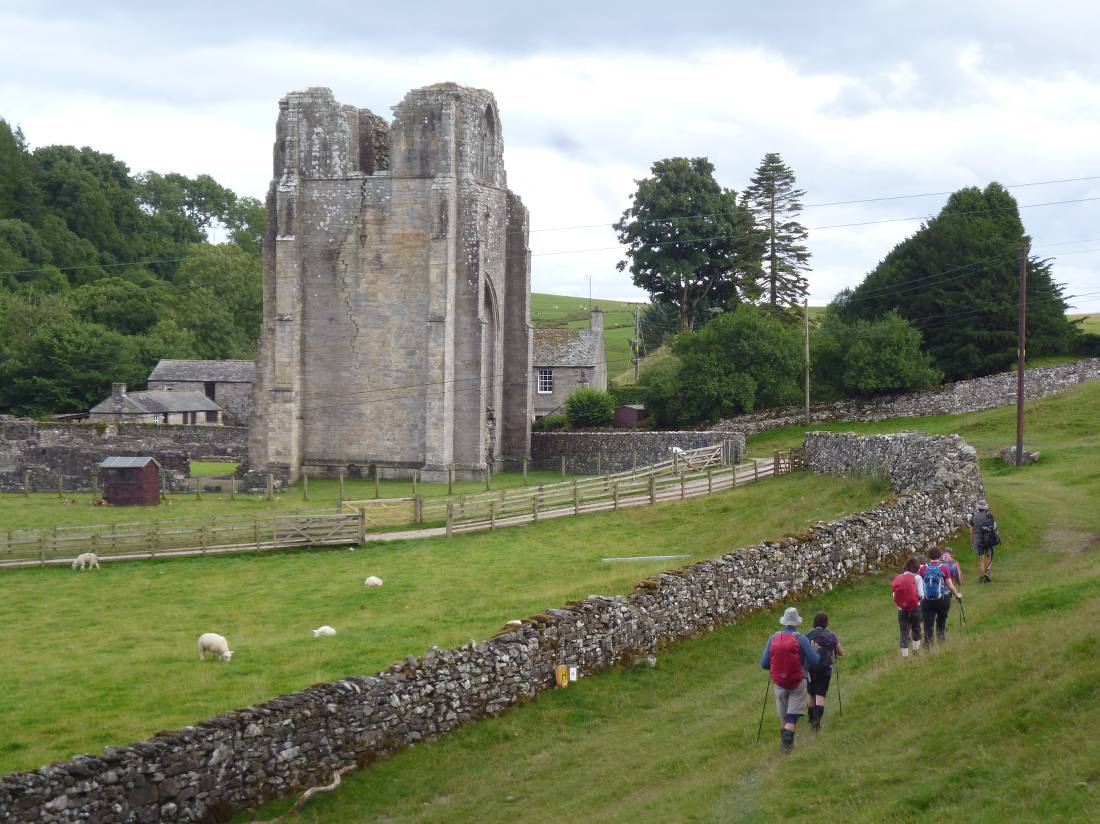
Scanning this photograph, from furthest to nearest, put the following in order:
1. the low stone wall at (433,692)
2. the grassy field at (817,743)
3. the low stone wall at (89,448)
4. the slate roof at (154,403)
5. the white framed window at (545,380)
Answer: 1. the white framed window at (545,380)
2. the slate roof at (154,403)
3. the low stone wall at (89,448)
4. the low stone wall at (433,692)
5. the grassy field at (817,743)

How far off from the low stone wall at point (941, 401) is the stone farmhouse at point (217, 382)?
3722 centimetres

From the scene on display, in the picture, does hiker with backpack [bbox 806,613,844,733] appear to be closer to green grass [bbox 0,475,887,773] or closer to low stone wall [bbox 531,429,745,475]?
green grass [bbox 0,475,887,773]

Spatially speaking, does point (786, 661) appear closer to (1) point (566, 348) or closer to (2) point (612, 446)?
(2) point (612, 446)

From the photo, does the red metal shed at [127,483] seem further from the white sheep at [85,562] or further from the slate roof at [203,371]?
the slate roof at [203,371]

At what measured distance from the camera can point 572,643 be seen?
57.6 feet

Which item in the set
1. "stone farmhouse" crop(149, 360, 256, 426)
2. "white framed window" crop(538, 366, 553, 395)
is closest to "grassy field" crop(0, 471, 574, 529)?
"white framed window" crop(538, 366, 553, 395)

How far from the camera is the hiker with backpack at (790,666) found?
13148 millimetres

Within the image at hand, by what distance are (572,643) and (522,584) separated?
30.2 ft

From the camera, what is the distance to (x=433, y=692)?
1534cm

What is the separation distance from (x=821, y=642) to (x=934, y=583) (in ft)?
11.9

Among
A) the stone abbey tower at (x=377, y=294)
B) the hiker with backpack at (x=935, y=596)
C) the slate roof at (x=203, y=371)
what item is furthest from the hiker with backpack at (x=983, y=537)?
the slate roof at (x=203, y=371)

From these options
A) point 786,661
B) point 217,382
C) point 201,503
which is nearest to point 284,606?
point 786,661

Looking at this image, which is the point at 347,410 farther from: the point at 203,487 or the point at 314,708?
the point at 314,708

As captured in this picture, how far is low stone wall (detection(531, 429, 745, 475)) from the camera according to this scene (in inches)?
2067
